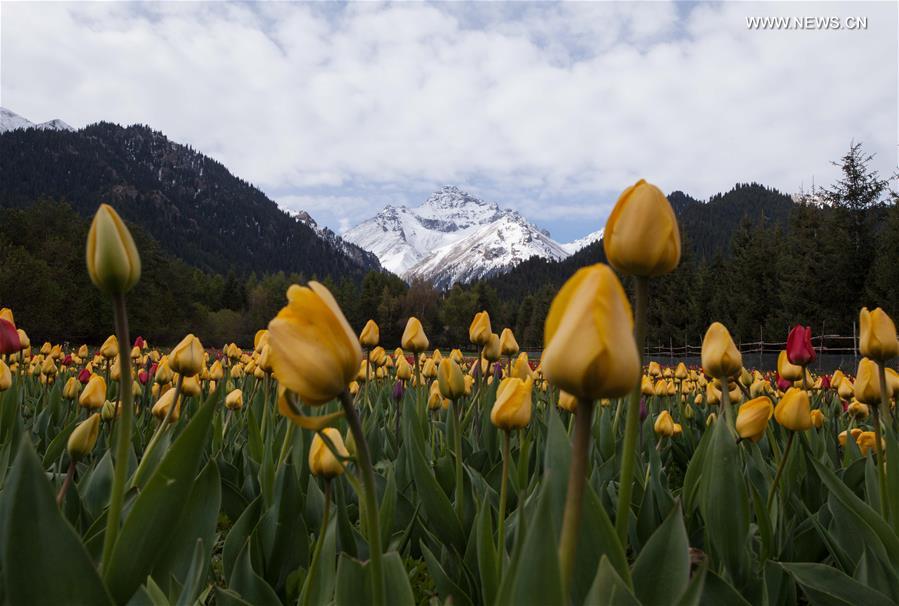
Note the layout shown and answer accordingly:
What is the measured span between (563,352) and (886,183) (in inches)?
1538

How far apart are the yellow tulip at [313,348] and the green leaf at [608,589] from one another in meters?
0.45

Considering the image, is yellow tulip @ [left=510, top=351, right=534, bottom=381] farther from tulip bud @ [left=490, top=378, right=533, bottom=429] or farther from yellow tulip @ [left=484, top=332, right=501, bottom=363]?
tulip bud @ [left=490, top=378, right=533, bottom=429]

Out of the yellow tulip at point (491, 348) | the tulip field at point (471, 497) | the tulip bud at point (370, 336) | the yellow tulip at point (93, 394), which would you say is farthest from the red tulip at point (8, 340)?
the yellow tulip at point (491, 348)

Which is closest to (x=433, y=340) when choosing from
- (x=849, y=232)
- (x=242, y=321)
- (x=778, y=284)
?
(x=242, y=321)

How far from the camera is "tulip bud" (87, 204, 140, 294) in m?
1.08

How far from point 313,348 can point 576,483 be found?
1.35ft

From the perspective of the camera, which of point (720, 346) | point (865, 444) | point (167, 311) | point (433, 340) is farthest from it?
point (433, 340)

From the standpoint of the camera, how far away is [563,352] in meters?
0.71

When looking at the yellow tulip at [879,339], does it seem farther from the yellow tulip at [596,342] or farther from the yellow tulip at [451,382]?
the yellow tulip at [596,342]

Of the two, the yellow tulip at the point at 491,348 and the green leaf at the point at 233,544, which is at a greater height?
the yellow tulip at the point at 491,348

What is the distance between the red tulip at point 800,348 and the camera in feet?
9.06

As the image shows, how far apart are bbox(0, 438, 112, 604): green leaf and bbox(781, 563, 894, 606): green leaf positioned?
1.52m

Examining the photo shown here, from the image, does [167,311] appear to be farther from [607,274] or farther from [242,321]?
[607,274]

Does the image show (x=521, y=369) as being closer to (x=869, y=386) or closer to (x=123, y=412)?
(x=869, y=386)
